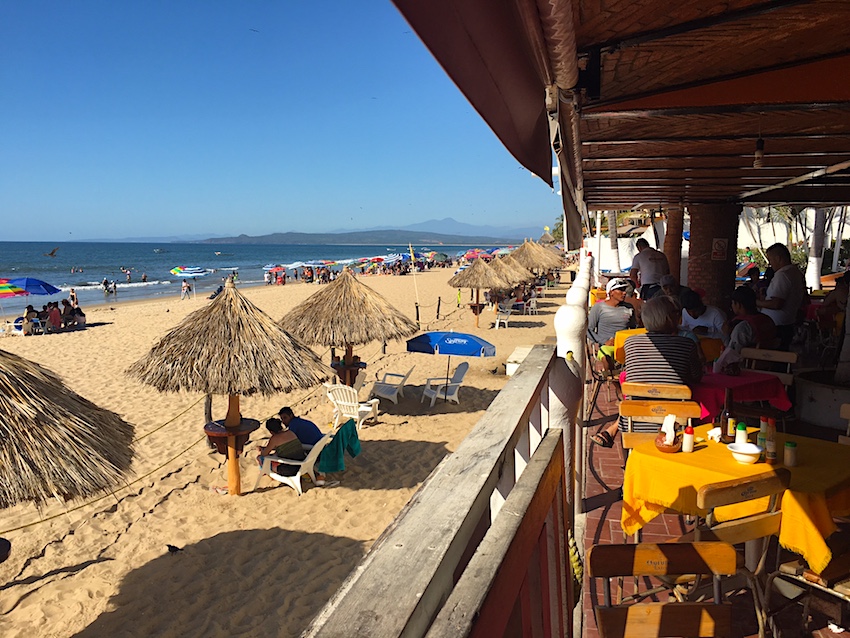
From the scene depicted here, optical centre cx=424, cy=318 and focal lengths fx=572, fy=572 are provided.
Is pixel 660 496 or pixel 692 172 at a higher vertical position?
pixel 692 172

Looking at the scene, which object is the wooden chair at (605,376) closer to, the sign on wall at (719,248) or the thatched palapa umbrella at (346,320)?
the sign on wall at (719,248)

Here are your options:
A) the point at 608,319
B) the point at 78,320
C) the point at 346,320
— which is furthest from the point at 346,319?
the point at 78,320

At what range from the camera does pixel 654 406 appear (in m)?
3.49

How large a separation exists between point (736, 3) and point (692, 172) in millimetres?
3689

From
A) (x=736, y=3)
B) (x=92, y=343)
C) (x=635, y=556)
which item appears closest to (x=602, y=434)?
(x=635, y=556)

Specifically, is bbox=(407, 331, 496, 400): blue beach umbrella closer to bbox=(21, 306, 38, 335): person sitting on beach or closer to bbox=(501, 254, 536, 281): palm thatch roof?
bbox=(501, 254, 536, 281): palm thatch roof

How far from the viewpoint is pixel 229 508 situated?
20.2 ft

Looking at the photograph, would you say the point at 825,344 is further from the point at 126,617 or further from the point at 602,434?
the point at 126,617

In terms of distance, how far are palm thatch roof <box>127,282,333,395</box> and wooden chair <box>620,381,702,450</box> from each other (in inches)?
165

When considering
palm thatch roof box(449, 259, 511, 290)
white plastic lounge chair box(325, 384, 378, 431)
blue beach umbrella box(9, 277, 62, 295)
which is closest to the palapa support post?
white plastic lounge chair box(325, 384, 378, 431)

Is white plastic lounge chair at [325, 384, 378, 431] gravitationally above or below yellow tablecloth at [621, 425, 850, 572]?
below

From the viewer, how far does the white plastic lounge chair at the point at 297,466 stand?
640 cm

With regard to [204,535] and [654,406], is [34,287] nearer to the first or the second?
[204,535]

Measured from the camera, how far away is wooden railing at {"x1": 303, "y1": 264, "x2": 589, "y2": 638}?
0.65 metres
